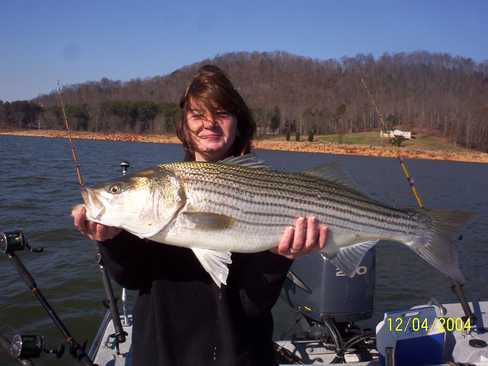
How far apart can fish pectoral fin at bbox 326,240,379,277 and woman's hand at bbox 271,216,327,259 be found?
468 mm

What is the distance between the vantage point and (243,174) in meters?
3.42

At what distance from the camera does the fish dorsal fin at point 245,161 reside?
3453 mm

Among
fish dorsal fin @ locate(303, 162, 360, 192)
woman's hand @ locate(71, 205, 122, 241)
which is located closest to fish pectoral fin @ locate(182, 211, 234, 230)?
woman's hand @ locate(71, 205, 122, 241)

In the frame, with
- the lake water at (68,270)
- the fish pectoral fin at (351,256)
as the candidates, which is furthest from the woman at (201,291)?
the lake water at (68,270)

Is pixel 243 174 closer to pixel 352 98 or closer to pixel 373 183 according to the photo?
pixel 373 183

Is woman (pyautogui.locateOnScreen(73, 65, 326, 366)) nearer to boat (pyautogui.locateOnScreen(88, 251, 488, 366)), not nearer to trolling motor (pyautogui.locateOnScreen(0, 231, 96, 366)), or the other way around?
trolling motor (pyautogui.locateOnScreen(0, 231, 96, 366))

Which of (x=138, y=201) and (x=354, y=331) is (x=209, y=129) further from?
(x=354, y=331)

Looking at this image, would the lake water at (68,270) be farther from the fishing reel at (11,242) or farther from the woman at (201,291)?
the fishing reel at (11,242)

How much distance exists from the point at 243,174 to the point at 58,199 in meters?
22.0

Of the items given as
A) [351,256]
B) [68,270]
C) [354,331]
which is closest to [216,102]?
[351,256]

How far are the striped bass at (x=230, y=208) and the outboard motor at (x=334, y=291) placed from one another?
263 cm

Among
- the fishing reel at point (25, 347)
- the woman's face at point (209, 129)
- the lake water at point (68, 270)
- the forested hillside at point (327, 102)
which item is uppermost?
the forested hillside at point (327, 102)

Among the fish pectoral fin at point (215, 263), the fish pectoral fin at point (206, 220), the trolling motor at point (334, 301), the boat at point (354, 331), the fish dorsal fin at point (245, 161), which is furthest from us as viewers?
the trolling motor at point (334, 301)

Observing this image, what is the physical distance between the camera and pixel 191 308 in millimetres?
3180
